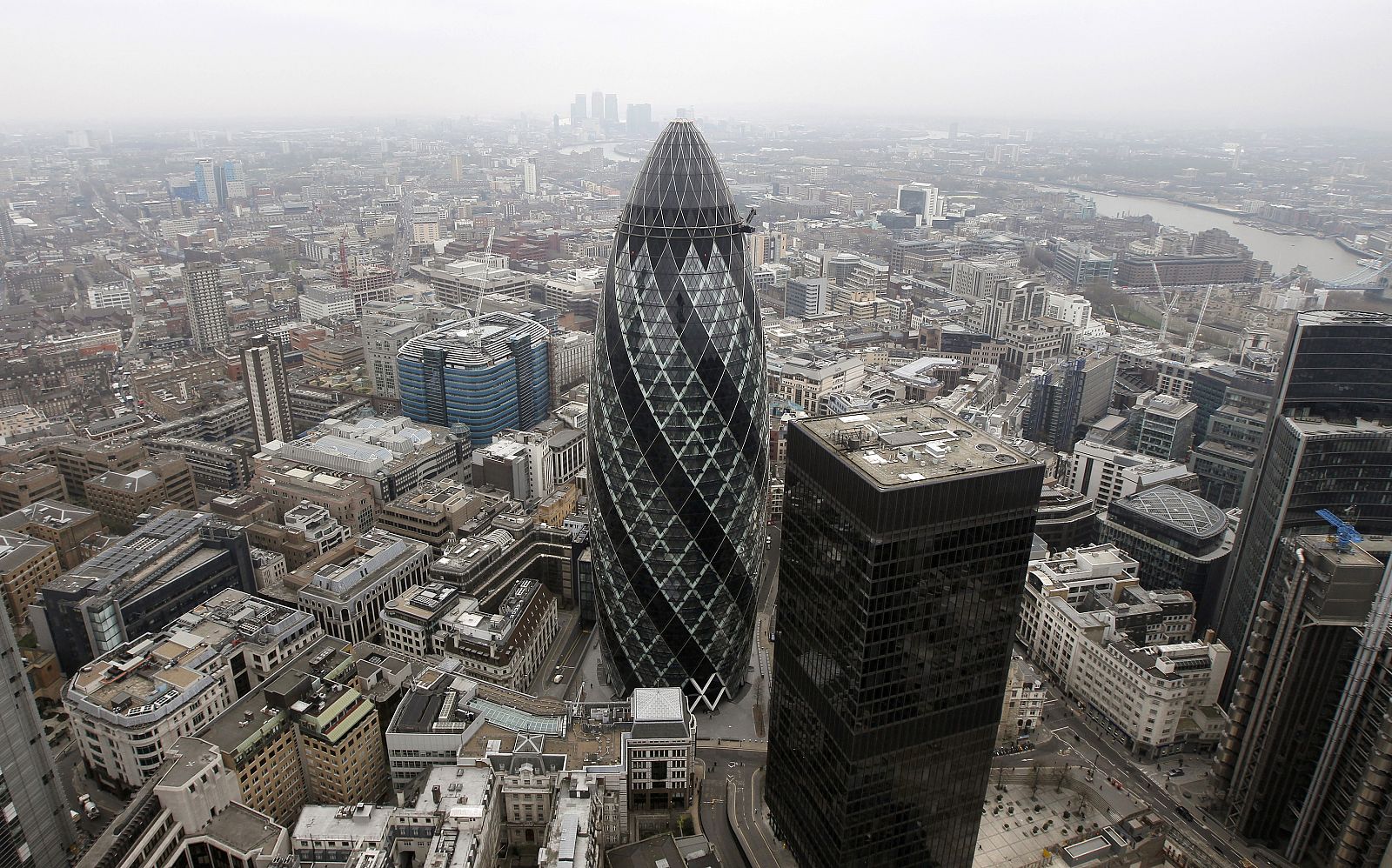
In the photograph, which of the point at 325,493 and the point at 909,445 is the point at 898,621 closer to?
the point at 909,445

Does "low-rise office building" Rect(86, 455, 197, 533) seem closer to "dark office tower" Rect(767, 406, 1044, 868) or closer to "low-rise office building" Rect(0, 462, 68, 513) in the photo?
"low-rise office building" Rect(0, 462, 68, 513)

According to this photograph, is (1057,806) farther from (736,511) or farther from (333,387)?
(333,387)

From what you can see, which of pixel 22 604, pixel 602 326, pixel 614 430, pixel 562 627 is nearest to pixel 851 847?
pixel 614 430

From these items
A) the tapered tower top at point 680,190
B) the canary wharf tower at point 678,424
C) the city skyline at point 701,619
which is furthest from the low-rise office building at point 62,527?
the tapered tower top at point 680,190

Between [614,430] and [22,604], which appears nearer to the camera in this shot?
[614,430]

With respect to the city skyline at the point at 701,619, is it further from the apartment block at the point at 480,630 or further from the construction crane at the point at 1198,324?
the construction crane at the point at 1198,324
